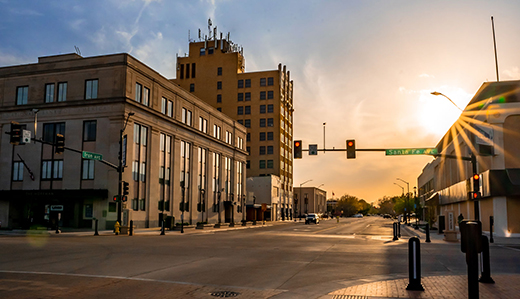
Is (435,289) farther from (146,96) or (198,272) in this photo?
(146,96)

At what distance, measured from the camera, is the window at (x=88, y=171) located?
147ft

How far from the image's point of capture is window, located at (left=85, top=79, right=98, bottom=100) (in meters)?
45.9

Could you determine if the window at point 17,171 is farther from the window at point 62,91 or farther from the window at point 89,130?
the window at point 62,91

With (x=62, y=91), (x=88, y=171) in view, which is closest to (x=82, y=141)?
(x=88, y=171)

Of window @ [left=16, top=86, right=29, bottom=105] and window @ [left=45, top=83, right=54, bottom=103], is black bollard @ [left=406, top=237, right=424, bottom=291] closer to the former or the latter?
window @ [left=45, top=83, right=54, bottom=103]

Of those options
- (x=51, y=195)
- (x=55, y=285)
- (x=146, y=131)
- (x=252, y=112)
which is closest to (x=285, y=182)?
(x=252, y=112)

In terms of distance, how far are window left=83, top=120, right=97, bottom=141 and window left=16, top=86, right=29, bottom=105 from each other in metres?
8.11

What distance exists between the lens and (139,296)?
364 inches

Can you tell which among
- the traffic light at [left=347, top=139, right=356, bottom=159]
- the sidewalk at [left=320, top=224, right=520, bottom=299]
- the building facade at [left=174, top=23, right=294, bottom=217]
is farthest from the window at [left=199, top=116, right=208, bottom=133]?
the sidewalk at [left=320, top=224, right=520, bottom=299]

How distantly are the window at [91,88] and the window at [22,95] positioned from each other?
24.3ft

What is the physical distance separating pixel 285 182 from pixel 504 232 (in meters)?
76.8

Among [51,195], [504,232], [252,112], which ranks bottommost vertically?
[504,232]

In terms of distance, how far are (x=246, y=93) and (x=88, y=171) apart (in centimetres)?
6045

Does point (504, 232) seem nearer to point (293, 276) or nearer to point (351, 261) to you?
point (351, 261)
